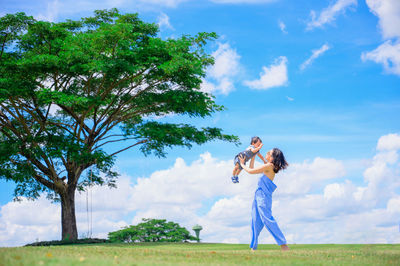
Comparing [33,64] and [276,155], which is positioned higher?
[33,64]

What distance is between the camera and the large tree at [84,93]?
20047 millimetres

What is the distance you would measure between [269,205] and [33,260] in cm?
646

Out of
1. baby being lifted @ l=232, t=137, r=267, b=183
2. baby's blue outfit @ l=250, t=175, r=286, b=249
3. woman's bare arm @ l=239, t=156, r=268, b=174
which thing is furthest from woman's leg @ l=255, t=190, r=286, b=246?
baby being lifted @ l=232, t=137, r=267, b=183

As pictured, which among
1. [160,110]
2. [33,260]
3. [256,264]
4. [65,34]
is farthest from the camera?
[160,110]

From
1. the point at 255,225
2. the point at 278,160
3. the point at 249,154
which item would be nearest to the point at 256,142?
the point at 249,154

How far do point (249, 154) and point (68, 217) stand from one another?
1450cm

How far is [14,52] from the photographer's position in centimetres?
2244

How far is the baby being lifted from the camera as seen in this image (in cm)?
1142

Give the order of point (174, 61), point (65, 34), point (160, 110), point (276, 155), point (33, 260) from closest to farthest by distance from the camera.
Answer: point (33, 260), point (276, 155), point (174, 61), point (65, 34), point (160, 110)

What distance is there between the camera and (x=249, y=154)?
11.5 metres

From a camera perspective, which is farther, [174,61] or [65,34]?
[65,34]

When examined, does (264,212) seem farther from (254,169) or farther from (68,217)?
(68,217)

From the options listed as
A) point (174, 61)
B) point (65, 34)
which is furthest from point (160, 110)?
point (65, 34)

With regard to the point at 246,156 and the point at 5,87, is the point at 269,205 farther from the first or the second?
the point at 5,87
